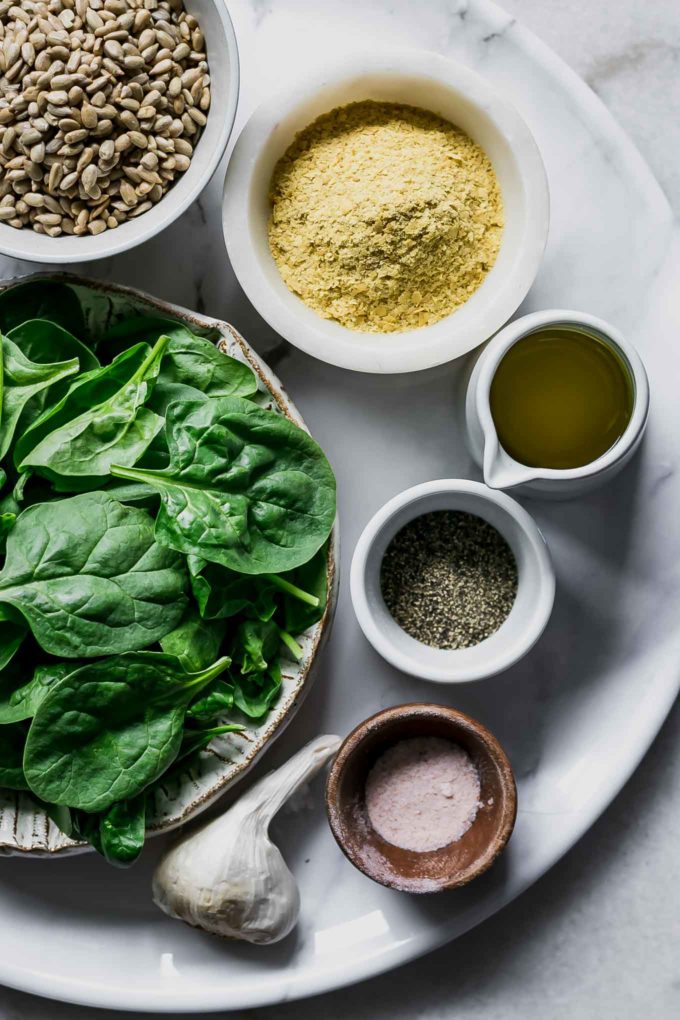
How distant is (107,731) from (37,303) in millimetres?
472

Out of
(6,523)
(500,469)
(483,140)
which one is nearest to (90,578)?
(6,523)

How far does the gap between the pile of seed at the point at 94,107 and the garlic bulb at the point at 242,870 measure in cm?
66

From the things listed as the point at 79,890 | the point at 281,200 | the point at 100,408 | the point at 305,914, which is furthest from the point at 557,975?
the point at 281,200

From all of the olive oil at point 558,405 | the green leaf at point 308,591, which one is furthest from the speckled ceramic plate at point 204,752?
the olive oil at point 558,405

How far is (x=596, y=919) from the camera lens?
47.2 inches

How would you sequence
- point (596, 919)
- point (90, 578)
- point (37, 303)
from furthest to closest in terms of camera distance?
point (596, 919) < point (37, 303) < point (90, 578)

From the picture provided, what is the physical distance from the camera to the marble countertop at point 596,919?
46.4 inches

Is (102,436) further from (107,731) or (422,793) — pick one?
(422,793)

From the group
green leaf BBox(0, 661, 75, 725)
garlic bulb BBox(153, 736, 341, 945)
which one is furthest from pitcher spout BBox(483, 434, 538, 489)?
green leaf BBox(0, 661, 75, 725)

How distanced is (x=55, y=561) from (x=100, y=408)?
17 cm

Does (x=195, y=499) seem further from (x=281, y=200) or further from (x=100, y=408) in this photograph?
(x=281, y=200)

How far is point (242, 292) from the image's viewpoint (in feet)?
3.71

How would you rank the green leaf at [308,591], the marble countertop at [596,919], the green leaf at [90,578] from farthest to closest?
the marble countertop at [596,919] → the green leaf at [308,591] → the green leaf at [90,578]

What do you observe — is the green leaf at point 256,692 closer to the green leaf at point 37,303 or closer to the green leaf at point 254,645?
the green leaf at point 254,645
